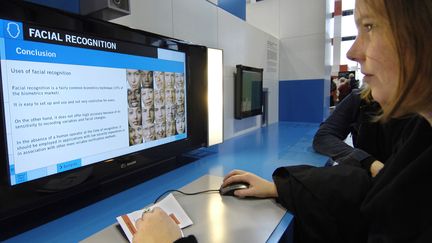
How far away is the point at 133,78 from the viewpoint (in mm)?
913

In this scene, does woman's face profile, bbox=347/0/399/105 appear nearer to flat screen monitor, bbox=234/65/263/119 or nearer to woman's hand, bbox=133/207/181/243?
woman's hand, bbox=133/207/181/243

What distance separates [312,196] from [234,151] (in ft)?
2.60

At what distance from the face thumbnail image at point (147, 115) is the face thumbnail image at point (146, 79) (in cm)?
8

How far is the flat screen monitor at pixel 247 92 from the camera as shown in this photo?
6.41 ft

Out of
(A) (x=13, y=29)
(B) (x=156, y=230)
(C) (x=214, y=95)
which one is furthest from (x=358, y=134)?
(A) (x=13, y=29)

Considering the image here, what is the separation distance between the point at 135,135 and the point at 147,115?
9 cm

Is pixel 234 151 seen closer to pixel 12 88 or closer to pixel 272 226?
pixel 272 226

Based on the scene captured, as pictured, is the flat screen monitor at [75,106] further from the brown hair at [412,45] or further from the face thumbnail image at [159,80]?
the brown hair at [412,45]

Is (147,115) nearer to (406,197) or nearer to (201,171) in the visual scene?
(201,171)

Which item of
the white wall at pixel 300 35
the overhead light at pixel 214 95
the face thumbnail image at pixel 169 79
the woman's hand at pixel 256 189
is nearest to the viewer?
the woman's hand at pixel 256 189

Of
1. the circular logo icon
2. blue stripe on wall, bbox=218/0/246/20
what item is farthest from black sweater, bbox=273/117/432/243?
blue stripe on wall, bbox=218/0/246/20

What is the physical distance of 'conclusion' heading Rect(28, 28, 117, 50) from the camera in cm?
65

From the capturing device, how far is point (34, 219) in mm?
A: 726

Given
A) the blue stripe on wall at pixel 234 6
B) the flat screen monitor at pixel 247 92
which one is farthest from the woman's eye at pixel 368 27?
the blue stripe on wall at pixel 234 6
